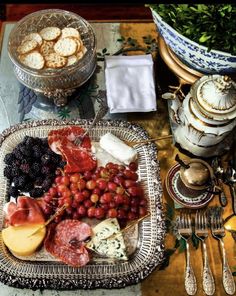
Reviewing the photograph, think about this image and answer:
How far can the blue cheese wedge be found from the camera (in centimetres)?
92

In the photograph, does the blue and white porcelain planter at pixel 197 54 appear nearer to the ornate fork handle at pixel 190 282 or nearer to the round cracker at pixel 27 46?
the round cracker at pixel 27 46

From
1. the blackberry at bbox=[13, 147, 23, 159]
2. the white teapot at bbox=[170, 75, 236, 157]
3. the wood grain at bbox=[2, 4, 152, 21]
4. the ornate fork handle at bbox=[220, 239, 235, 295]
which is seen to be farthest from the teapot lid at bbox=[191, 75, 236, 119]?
the wood grain at bbox=[2, 4, 152, 21]

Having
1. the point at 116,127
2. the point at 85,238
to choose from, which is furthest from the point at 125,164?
the point at 85,238

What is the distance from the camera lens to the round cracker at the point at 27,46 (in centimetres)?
113

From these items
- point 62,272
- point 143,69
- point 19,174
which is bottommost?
point 62,272

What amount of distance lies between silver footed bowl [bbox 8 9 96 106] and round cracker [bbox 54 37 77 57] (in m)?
0.04

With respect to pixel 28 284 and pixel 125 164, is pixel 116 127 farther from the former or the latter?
pixel 28 284

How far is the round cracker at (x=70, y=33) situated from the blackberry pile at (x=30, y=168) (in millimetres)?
333

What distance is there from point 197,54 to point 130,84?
24 cm

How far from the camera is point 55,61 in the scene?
113 centimetres

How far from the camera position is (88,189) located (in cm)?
100

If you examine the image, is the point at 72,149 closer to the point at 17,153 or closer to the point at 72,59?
the point at 17,153

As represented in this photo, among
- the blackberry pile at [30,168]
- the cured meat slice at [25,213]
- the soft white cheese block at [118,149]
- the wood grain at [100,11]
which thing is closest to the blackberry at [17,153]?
the blackberry pile at [30,168]

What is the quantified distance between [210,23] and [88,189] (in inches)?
19.2
